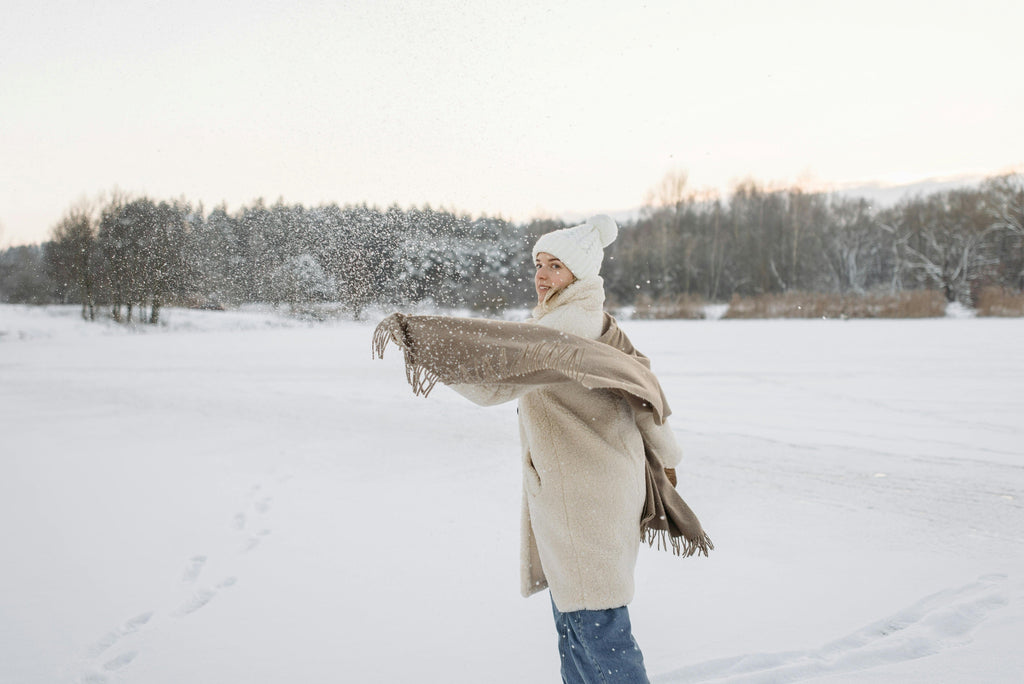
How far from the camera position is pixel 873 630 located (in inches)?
120

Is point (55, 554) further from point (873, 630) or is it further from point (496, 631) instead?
Result: point (873, 630)

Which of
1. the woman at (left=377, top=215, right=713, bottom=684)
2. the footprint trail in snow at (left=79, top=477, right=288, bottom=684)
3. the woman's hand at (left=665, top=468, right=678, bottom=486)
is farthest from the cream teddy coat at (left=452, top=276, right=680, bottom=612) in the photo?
the footprint trail in snow at (left=79, top=477, right=288, bottom=684)

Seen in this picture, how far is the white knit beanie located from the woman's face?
20 millimetres

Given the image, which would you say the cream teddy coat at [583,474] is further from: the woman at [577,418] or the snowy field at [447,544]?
the snowy field at [447,544]

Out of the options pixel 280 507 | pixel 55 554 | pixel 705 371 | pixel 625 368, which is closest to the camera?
pixel 625 368

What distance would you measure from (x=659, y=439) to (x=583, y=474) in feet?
0.84

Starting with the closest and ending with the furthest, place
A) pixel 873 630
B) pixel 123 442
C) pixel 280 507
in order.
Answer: pixel 873 630 → pixel 280 507 → pixel 123 442

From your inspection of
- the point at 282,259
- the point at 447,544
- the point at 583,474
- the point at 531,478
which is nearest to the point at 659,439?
the point at 583,474

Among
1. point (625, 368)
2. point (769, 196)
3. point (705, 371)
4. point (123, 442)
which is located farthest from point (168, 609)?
point (769, 196)

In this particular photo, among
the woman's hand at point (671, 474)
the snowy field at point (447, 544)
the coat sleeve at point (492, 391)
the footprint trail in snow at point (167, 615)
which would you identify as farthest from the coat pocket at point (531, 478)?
the footprint trail in snow at point (167, 615)

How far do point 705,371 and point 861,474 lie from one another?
6791 millimetres

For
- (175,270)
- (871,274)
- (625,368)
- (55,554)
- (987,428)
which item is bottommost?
(55,554)

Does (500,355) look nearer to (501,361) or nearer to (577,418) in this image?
(501,361)

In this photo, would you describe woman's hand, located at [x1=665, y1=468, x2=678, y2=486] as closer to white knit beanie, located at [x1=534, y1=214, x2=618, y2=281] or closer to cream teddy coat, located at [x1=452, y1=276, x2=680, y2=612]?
cream teddy coat, located at [x1=452, y1=276, x2=680, y2=612]
